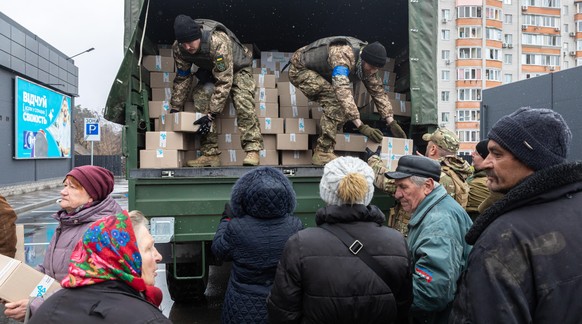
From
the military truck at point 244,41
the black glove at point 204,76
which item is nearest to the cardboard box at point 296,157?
the military truck at point 244,41

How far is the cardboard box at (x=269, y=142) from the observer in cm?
505

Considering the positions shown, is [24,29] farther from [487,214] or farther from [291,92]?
[487,214]

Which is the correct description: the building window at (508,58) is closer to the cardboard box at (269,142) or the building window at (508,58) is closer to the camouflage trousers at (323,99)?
the camouflage trousers at (323,99)

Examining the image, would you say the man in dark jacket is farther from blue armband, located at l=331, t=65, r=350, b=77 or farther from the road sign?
the road sign

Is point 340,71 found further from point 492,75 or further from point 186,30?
point 492,75

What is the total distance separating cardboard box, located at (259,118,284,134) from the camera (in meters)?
5.01

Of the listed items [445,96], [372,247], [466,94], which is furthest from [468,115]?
[372,247]

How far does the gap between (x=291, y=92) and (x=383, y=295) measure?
368 cm

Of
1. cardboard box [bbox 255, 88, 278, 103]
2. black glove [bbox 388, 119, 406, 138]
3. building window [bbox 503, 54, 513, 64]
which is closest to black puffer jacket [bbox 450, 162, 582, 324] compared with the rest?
black glove [bbox 388, 119, 406, 138]

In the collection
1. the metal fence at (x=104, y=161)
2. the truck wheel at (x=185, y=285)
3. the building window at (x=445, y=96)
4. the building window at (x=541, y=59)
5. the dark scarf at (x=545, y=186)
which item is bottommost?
the truck wheel at (x=185, y=285)

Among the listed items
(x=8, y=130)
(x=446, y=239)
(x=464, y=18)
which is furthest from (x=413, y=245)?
(x=464, y=18)

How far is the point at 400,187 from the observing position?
9.05 ft

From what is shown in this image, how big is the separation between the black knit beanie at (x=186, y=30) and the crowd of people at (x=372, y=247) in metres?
2.04

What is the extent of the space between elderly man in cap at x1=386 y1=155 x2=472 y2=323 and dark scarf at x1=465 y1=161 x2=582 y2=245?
2.65 ft
